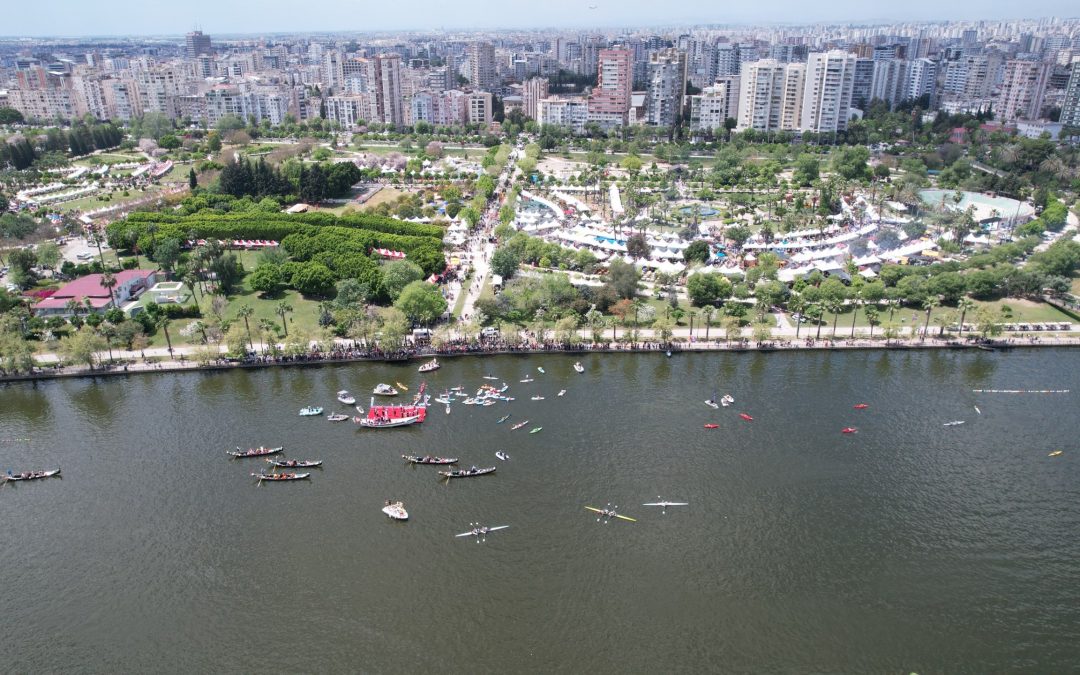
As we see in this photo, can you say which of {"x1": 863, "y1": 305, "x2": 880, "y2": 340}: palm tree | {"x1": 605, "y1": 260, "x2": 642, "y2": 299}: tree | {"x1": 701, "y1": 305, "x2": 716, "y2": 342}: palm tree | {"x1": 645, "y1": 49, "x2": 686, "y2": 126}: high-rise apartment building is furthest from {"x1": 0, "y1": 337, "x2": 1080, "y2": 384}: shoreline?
{"x1": 645, "y1": 49, "x2": 686, "y2": 126}: high-rise apartment building

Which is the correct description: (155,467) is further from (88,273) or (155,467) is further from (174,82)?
(174,82)

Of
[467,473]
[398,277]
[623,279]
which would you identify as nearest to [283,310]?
[398,277]

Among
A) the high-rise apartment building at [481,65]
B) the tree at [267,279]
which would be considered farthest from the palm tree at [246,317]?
the high-rise apartment building at [481,65]

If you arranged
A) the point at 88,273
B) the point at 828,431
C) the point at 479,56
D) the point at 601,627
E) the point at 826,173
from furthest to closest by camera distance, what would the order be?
the point at 479,56
the point at 826,173
the point at 88,273
the point at 828,431
the point at 601,627

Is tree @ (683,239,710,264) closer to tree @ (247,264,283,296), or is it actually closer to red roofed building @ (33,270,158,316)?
tree @ (247,264,283,296)

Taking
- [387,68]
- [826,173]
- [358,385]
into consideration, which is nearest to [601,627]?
[358,385]

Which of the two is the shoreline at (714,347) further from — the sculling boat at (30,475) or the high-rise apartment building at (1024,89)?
the high-rise apartment building at (1024,89)
